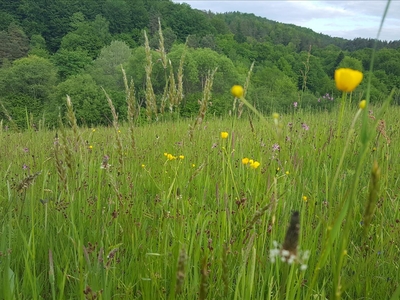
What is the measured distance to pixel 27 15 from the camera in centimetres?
5394

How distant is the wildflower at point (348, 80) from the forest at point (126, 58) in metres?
15.9

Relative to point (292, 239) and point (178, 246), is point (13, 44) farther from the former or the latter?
point (292, 239)

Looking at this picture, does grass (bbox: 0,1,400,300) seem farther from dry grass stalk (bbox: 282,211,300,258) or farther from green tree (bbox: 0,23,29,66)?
green tree (bbox: 0,23,29,66)

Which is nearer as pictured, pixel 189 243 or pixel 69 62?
pixel 189 243

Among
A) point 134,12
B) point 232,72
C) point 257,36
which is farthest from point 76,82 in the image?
point 257,36

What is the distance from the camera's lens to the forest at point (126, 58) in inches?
945

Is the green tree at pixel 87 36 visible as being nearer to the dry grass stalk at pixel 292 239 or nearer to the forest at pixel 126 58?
the forest at pixel 126 58

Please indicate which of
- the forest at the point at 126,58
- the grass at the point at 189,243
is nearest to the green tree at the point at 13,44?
the forest at the point at 126,58

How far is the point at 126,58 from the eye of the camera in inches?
1537

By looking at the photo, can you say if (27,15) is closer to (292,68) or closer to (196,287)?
(292,68)

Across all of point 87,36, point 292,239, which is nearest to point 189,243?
point 292,239

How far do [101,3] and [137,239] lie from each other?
7116 cm

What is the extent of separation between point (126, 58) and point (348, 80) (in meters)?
41.1

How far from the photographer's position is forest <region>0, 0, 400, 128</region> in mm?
24016
